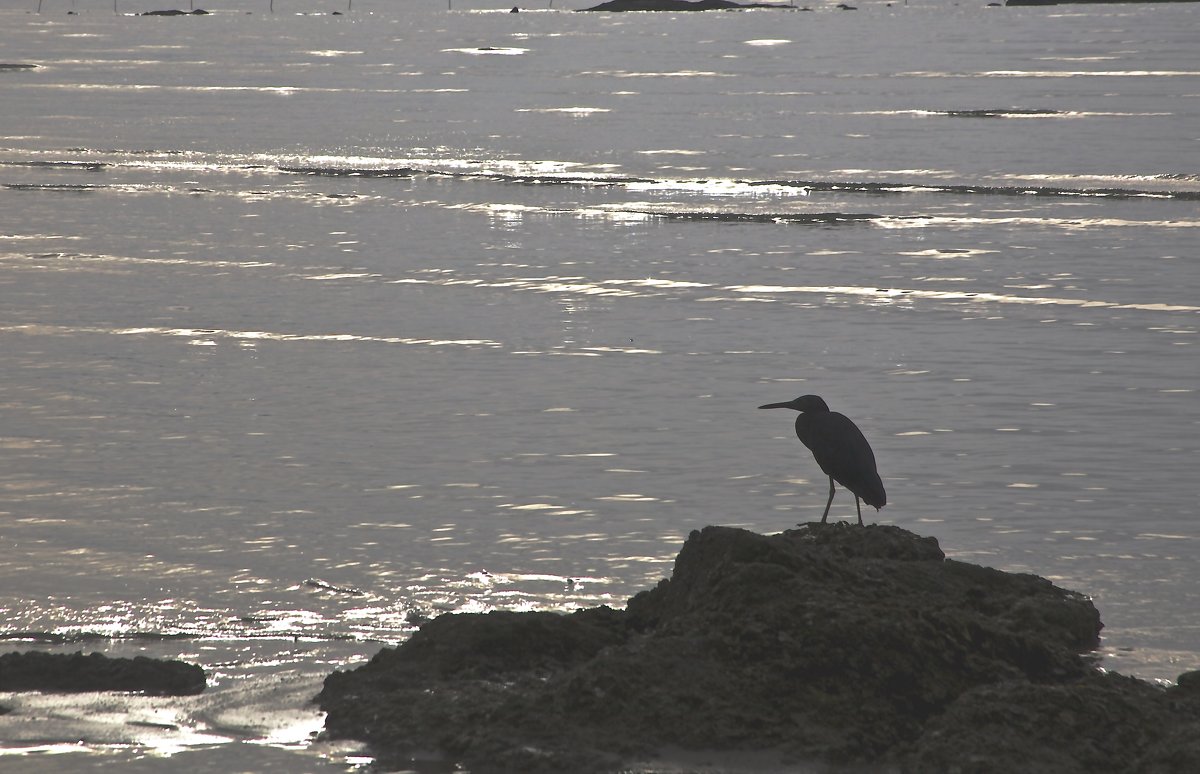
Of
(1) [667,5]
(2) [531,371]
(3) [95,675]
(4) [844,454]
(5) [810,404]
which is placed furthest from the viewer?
(1) [667,5]

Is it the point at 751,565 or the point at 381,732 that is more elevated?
the point at 751,565

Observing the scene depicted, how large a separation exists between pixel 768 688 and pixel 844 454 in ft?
8.82

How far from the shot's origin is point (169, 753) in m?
6.57

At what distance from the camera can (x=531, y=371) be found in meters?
14.4

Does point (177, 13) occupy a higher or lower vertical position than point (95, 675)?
higher

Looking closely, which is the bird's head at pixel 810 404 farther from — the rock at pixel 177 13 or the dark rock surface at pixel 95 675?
the rock at pixel 177 13

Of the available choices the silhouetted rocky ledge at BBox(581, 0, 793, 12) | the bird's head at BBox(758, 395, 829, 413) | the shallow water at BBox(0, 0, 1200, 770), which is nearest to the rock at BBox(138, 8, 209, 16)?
the silhouetted rocky ledge at BBox(581, 0, 793, 12)

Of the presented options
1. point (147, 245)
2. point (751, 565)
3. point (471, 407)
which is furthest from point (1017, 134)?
point (751, 565)

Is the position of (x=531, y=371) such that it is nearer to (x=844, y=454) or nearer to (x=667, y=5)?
(x=844, y=454)

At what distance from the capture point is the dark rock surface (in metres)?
7.14

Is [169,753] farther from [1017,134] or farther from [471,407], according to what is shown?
[1017,134]

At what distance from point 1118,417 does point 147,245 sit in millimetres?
13623

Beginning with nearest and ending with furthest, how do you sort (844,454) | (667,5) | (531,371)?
(844,454) → (531,371) → (667,5)

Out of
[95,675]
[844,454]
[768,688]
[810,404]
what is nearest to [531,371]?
[810,404]
